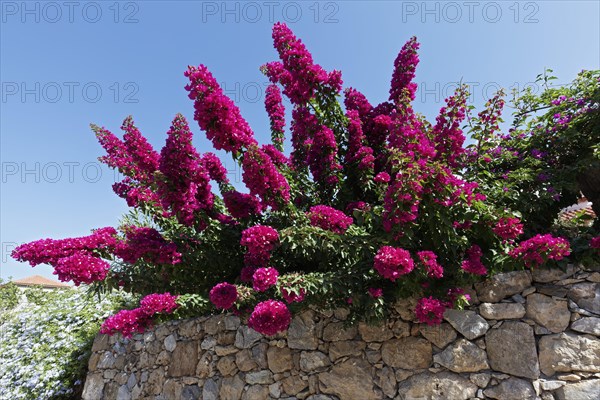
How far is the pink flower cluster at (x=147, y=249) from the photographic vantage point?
309 cm

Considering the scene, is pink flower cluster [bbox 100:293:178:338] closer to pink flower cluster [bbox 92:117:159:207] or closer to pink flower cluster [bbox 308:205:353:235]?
pink flower cluster [bbox 92:117:159:207]

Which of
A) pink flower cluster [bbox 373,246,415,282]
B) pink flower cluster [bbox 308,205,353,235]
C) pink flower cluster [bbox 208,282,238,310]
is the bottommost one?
pink flower cluster [bbox 208,282,238,310]

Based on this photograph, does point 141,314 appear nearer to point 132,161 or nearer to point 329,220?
point 132,161

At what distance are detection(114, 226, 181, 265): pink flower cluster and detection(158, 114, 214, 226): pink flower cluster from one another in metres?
0.26

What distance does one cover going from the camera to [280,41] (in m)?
3.38

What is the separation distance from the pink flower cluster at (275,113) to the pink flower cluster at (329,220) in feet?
5.48

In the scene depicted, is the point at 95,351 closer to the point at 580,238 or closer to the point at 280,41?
the point at 280,41

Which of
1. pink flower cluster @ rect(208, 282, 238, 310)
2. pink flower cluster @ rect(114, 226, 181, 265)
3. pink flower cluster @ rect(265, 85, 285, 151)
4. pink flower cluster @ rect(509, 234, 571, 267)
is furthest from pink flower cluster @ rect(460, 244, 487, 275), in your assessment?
pink flower cluster @ rect(265, 85, 285, 151)

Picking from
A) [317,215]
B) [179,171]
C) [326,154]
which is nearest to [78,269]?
[179,171]

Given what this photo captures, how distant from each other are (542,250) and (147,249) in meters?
2.89

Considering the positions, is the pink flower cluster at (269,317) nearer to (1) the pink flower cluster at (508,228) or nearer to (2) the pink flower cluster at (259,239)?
(2) the pink flower cluster at (259,239)

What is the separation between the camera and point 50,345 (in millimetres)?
6059

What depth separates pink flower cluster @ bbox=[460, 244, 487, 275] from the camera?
2840 millimetres

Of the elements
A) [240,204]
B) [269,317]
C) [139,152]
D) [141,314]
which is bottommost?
[269,317]
